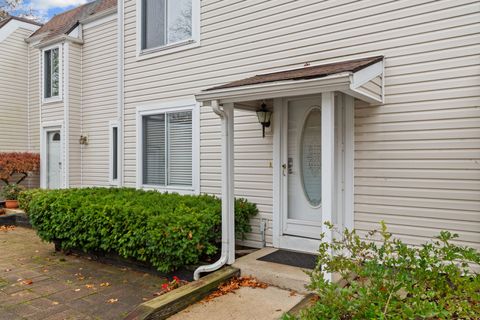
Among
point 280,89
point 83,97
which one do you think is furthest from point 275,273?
point 83,97

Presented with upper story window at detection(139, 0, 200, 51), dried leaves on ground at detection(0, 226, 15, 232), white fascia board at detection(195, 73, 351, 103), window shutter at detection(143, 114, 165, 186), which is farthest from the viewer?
dried leaves on ground at detection(0, 226, 15, 232)

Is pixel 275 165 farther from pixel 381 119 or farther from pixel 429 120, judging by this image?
pixel 429 120

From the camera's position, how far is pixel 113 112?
888 cm

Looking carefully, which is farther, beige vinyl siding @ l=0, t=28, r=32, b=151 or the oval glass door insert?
beige vinyl siding @ l=0, t=28, r=32, b=151

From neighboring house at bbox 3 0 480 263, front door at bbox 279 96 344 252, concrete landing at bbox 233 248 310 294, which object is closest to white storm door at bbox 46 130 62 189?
neighboring house at bbox 3 0 480 263

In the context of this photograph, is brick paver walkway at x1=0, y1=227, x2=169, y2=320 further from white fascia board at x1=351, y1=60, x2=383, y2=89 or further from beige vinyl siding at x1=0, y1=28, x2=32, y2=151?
beige vinyl siding at x1=0, y1=28, x2=32, y2=151

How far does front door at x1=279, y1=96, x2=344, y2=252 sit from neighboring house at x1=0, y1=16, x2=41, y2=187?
367 inches

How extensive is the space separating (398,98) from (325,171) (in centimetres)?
142

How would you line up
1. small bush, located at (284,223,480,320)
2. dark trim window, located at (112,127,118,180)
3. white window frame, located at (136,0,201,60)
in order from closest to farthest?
1. small bush, located at (284,223,480,320)
2. white window frame, located at (136,0,201,60)
3. dark trim window, located at (112,127,118,180)

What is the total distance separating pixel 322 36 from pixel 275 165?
1882 millimetres

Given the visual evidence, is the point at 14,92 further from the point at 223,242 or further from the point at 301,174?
the point at 301,174

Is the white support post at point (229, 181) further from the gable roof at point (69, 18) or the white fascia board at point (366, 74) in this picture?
the gable roof at point (69, 18)

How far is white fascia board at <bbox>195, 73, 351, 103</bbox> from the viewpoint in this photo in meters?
3.54

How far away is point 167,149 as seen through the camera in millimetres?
6684
